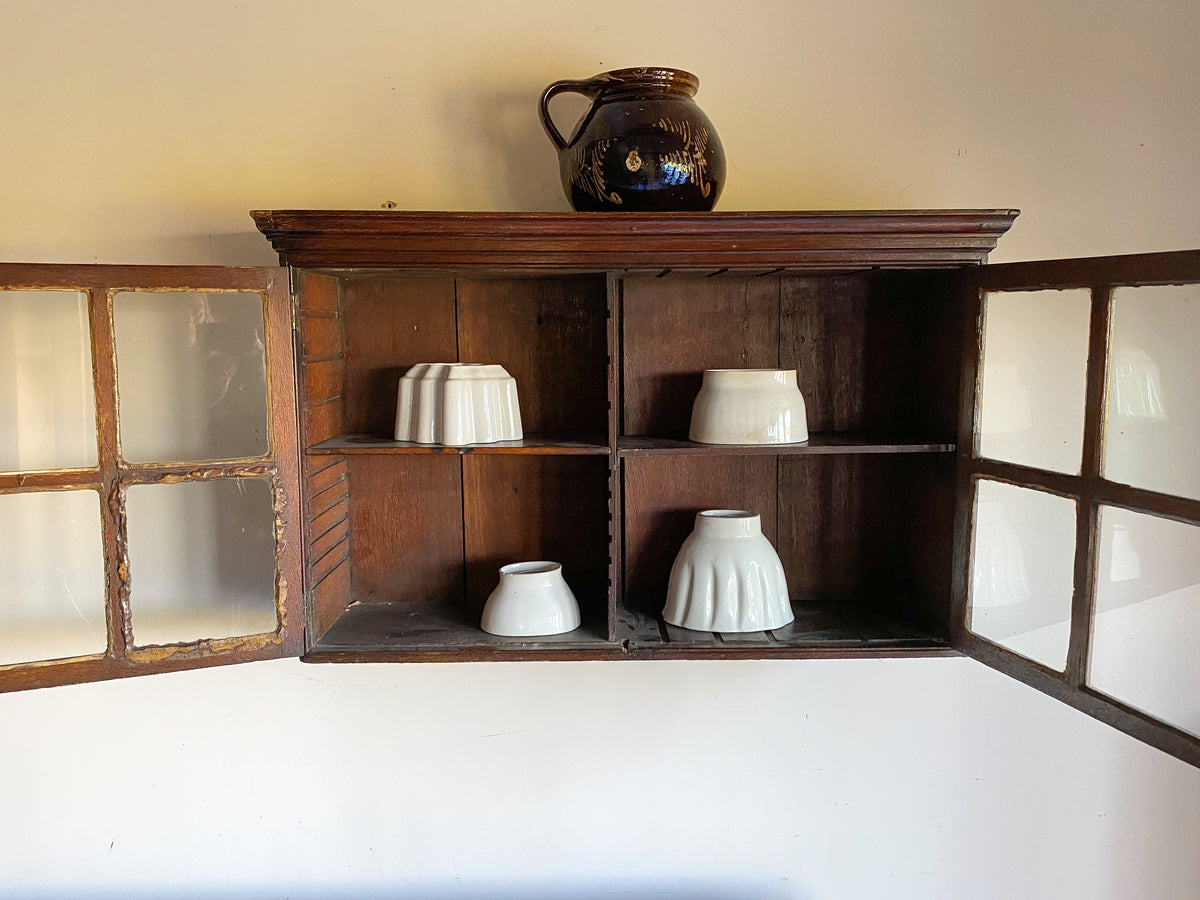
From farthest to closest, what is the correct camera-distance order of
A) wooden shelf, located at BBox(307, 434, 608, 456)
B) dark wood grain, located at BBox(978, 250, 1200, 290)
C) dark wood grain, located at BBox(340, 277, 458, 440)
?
dark wood grain, located at BBox(340, 277, 458, 440) < wooden shelf, located at BBox(307, 434, 608, 456) < dark wood grain, located at BBox(978, 250, 1200, 290)

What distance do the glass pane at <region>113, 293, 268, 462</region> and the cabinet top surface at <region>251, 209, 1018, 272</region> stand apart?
0.31 feet

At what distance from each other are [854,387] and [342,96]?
2.37 ft

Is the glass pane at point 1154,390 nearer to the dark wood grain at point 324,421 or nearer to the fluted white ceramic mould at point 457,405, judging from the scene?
the fluted white ceramic mould at point 457,405

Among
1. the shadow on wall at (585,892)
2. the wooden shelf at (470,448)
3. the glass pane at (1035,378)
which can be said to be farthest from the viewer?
the shadow on wall at (585,892)

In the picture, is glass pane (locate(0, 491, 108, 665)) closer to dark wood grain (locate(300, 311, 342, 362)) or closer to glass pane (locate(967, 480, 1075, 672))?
dark wood grain (locate(300, 311, 342, 362))

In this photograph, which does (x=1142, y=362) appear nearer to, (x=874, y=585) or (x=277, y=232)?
(x=874, y=585)

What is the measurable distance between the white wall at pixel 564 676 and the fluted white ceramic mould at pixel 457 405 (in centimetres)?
25

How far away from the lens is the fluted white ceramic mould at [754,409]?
95 centimetres

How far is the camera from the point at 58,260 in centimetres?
105

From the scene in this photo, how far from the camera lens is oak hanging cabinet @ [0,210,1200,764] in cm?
79

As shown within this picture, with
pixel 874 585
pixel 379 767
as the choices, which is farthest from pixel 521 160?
pixel 379 767

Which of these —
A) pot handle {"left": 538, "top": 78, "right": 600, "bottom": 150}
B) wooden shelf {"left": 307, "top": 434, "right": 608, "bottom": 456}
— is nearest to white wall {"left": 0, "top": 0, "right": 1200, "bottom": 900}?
pot handle {"left": 538, "top": 78, "right": 600, "bottom": 150}

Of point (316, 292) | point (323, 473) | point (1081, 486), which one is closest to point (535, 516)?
point (323, 473)

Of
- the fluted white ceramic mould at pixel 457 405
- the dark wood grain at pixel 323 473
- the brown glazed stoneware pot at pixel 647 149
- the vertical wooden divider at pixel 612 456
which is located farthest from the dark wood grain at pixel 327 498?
the brown glazed stoneware pot at pixel 647 149
